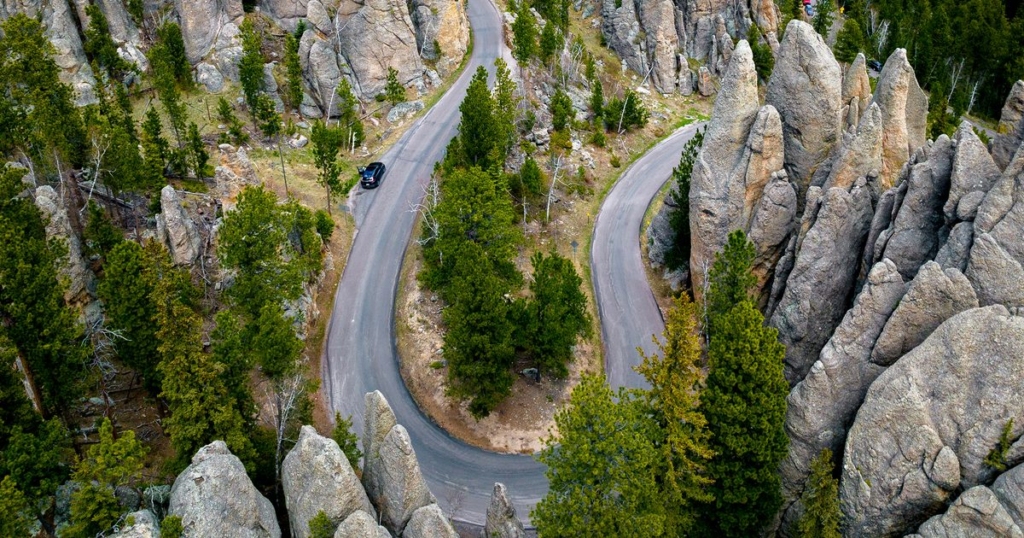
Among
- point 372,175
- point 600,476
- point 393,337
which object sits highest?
point 600,476

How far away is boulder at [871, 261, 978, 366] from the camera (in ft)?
120

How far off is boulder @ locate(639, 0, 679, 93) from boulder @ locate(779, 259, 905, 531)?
6582 cm

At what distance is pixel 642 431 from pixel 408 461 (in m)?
12.7

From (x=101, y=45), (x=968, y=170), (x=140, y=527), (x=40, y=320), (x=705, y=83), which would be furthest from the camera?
(x=705, y=83)

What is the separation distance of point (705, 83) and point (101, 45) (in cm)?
7587

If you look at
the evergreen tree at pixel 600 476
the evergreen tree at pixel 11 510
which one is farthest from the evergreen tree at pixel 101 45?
the evergreen tree at pixel 600 476

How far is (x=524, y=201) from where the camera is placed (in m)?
67.4

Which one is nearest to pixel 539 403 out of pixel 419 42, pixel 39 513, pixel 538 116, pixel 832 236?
pixel 832 236

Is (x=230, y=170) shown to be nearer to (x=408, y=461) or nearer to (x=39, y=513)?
(x=39, y=513)

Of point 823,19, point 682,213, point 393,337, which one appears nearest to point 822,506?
point 682,213

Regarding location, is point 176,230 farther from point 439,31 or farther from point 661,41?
point 661,41

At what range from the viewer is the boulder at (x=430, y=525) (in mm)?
37344

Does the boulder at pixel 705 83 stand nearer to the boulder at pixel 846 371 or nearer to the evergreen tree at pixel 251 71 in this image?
the evergreen tree at pixel 251 71

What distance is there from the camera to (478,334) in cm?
4962
